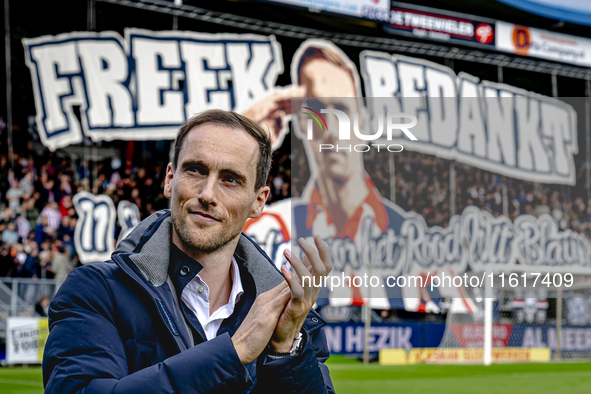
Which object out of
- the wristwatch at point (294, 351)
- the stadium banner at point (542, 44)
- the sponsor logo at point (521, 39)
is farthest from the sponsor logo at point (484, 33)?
the wristwatch at point (294, 351)

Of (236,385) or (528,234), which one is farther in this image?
(528,234)

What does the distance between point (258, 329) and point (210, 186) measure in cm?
36

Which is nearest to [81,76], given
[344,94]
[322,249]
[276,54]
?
[276,54]

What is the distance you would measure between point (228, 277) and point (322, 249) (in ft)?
1.50

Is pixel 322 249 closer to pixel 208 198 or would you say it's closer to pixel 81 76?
pixel 208 198

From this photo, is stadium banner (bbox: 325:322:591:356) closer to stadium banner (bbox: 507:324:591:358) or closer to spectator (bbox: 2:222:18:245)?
stadium banner (bbox: 507:324:591:358)

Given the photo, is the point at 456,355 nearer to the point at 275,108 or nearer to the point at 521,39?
the point at 275,108

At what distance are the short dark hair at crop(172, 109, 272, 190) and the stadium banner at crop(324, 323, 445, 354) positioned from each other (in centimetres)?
1115

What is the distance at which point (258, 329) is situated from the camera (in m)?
1.41

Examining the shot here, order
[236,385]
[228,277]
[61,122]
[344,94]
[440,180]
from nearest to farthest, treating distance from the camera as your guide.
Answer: [236,385] < [228,277] < [61,122] < [344,94] < [440,180]

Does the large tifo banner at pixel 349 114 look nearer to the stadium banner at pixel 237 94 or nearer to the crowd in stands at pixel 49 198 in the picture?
the stadium banner at pixel 237 94

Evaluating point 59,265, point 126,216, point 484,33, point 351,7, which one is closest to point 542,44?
point 484,33

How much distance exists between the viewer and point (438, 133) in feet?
55.0

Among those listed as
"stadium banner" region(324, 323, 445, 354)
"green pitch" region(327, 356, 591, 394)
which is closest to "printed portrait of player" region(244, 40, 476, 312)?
"stadium banner" region(324, 323, 445, 354)
